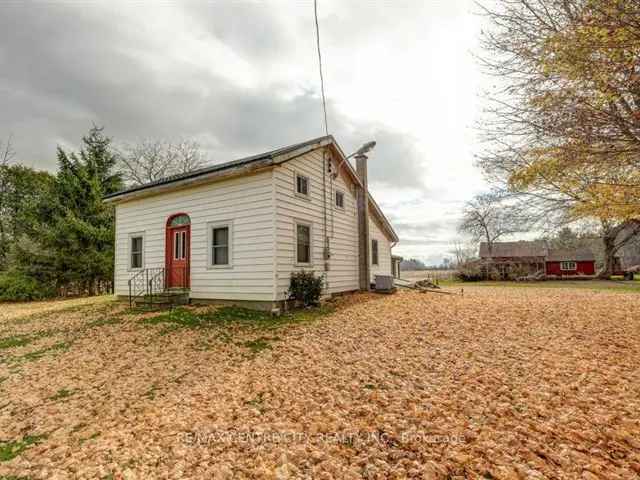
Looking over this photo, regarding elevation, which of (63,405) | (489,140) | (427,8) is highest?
(427,8)

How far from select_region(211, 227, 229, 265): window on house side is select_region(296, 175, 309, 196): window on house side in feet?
9.07

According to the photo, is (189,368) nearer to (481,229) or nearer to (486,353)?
(486,353)

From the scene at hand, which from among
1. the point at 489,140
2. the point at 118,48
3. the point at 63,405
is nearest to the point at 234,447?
the point at 63,405

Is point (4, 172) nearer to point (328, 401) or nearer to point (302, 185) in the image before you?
point (302, 185)

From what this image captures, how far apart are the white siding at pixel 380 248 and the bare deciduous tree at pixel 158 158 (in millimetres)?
18722

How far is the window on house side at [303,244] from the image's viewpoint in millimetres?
10508

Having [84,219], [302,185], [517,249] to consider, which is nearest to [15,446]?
[302,185]

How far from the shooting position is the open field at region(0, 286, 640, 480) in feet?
8.70

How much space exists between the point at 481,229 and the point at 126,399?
4158cm

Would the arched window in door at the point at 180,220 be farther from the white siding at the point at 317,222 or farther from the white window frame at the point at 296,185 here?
the white window frame at the point at 296,185

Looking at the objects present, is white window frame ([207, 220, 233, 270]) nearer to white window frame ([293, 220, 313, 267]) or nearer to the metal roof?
the metal roof

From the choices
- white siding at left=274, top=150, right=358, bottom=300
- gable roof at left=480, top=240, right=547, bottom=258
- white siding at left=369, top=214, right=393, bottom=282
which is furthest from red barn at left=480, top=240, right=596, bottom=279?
white siding at left=274, top=150, right=358, bottom=300

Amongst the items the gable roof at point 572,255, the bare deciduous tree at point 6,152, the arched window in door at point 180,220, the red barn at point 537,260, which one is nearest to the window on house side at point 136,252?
the arched window in door at point 180,220

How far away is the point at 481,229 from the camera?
38844 mm
